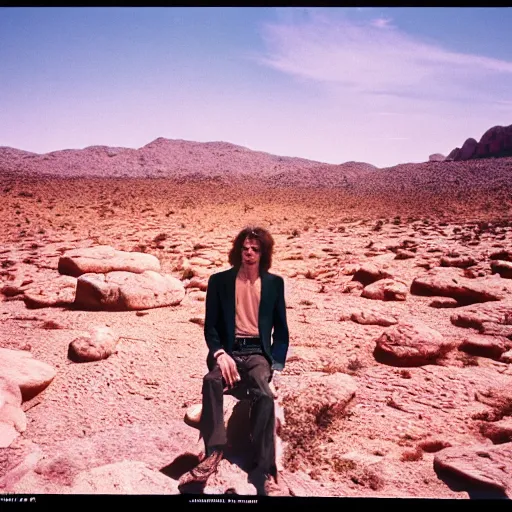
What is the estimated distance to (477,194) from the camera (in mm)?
27203

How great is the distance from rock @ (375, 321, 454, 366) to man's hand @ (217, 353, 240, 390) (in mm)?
2438

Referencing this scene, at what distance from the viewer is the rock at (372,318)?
6.11 meters

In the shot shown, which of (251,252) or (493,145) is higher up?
(493,145)

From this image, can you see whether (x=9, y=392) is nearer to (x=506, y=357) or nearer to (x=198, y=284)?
(x=198, y=284)

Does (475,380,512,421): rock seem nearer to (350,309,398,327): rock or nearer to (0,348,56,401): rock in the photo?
(350,309,398,327): rock

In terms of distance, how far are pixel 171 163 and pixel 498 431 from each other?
61.3m

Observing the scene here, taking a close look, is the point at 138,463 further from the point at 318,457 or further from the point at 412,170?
the point at 412,170

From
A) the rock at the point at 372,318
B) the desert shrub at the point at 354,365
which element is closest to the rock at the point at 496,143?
the rock at the point at 372,318

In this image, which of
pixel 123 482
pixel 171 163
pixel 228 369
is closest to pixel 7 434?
pixel 123 482

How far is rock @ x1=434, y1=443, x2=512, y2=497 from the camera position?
9.82 ft

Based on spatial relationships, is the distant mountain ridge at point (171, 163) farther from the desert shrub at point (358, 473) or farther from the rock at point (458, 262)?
the desert shrub at point (358, 473)

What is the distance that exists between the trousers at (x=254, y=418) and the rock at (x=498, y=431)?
1932 millimetres

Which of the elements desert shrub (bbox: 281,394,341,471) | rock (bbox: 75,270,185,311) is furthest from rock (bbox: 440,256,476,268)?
desert shrub (bbox: 281,394,341,471)

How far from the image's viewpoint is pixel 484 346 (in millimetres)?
5195
